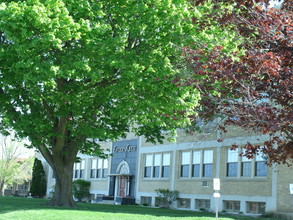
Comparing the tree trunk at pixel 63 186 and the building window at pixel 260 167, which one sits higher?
the building window at pixel 260 167

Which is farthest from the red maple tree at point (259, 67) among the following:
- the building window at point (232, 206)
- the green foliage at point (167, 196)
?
the green foliage at point (167, 196)

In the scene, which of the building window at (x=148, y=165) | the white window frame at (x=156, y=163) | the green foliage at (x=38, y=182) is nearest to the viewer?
the white window frame at (x=156, y=163)

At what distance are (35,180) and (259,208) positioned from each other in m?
32.9

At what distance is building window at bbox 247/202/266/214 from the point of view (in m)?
26.4

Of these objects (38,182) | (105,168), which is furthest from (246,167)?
(38,182)

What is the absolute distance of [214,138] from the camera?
30.4m

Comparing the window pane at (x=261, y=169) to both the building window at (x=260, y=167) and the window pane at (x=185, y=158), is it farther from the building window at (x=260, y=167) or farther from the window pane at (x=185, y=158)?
the window pane at (x=185, y=158)

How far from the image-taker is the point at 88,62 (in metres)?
17.0

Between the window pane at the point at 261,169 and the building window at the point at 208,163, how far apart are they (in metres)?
4.07

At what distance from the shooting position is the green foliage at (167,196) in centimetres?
3284

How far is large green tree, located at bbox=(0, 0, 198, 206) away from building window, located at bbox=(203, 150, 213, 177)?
10.4m

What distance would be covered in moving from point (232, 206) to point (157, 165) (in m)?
9.17

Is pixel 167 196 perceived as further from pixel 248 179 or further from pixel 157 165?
pixel 248 179

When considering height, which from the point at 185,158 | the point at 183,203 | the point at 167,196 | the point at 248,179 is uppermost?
the point at 185,158
